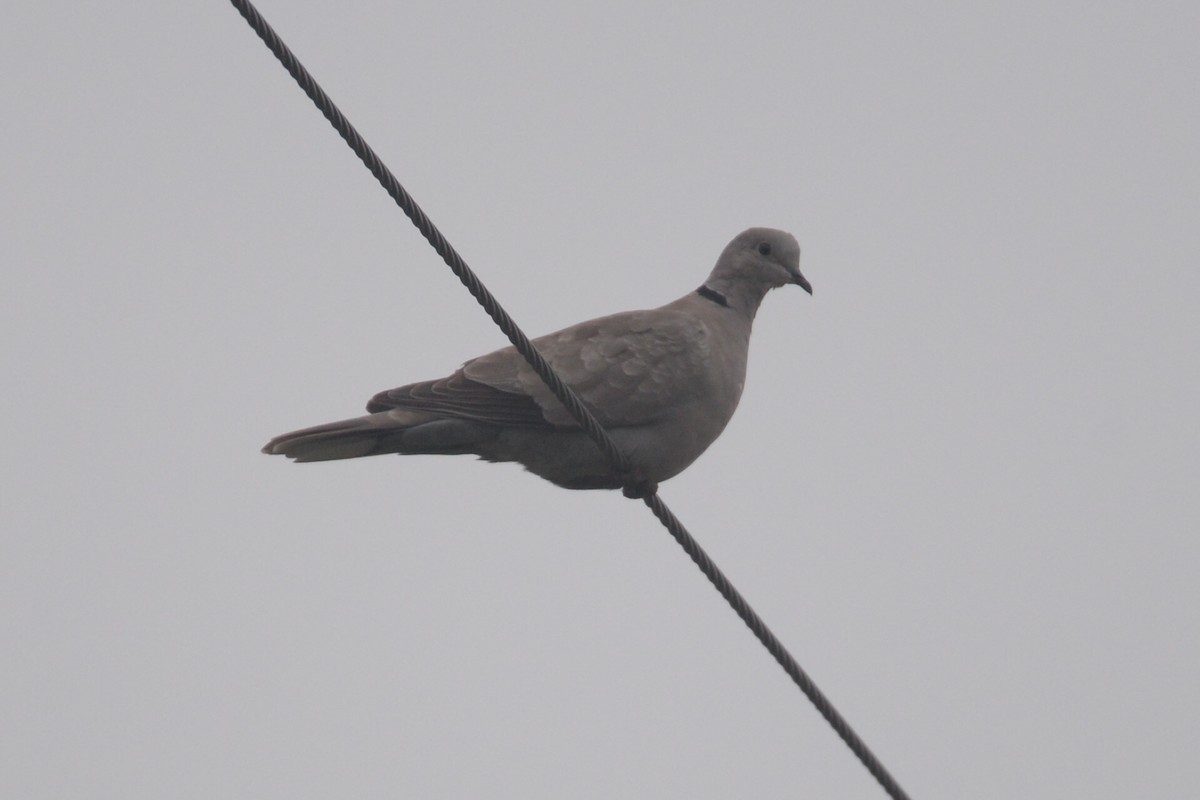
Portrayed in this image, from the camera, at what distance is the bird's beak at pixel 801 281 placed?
531 centimetres

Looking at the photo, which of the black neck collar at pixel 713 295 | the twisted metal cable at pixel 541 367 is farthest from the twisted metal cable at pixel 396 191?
the black neck collar at pixel 713 295

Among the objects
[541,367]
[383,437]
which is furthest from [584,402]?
[541,367]

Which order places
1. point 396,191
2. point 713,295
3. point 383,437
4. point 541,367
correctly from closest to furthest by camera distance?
point 396,191
point 541,367
point 383,437
point 713,295

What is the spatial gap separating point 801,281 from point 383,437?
1804mm

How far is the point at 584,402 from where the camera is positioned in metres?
4.41

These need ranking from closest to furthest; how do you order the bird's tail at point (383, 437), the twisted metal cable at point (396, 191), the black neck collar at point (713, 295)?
the twisted metal cable at point (396, 191)
the bird's tail at point (383, 437)
the black neck collar at point (713, 295)

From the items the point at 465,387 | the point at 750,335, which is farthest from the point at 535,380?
the point at 750,335

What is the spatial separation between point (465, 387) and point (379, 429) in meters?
0.29

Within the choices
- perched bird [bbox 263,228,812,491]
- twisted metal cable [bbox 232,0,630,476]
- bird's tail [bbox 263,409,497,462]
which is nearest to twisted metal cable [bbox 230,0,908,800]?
twisted metal cable [bbox 232,0,630,476]

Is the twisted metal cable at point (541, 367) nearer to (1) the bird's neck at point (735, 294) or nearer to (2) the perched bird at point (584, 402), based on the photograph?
(2) the perched bird at point (584, 402)

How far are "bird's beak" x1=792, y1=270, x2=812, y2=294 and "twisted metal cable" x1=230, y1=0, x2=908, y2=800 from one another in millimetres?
1564

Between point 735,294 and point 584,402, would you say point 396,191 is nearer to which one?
point 584,402

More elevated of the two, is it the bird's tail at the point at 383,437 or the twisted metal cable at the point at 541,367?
the bird's tail at the point at 383,437

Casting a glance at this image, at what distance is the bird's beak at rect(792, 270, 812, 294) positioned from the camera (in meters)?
5.31
